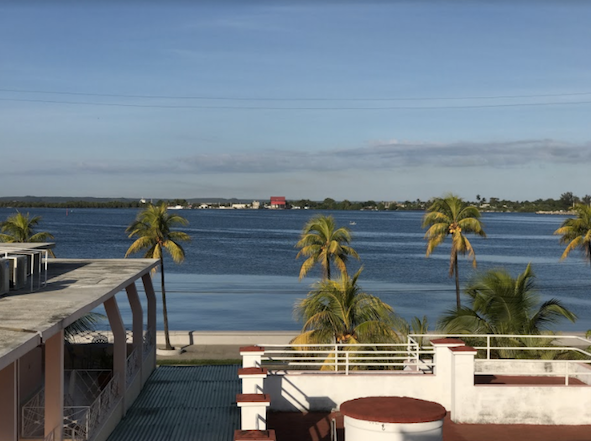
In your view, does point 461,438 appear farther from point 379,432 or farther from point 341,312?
point 341,312

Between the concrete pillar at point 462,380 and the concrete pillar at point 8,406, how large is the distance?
8.66 meters

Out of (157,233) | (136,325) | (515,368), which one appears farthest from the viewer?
(157,233)

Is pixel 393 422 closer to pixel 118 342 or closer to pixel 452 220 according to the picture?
pixel 118 342

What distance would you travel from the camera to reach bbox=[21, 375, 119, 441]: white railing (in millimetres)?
13047

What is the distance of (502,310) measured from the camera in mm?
21875

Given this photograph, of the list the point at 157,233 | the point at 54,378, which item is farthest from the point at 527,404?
the point at 157,233

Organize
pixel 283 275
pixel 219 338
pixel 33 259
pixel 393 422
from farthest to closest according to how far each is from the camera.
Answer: pixel 283 275, pixel 219 338, pixel 33 259, pixel 393 422

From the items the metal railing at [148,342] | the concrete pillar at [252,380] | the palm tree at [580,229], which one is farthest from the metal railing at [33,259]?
the palm tree at [580,229]

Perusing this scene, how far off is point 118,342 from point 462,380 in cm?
745

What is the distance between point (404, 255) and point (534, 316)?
97.4m

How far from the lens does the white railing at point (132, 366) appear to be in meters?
17.5

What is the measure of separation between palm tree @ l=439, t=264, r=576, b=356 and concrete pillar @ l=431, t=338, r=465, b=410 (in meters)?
6.04

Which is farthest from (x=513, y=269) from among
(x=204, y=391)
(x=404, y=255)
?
(x=204, y=391)

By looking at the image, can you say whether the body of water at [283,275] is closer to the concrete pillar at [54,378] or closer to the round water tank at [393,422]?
the round water tank at [393,422]
